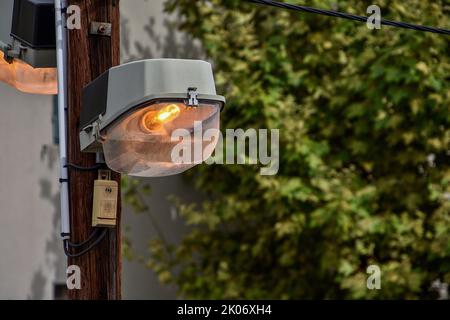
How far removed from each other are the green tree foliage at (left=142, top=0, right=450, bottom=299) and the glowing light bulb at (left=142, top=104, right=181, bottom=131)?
173 inches

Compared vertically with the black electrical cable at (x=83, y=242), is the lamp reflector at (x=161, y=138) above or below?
above

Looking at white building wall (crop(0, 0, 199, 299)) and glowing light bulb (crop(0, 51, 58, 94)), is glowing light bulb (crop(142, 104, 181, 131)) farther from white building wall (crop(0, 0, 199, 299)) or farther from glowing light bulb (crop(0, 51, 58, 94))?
white building wall (crop(0, 0, 199, 299))

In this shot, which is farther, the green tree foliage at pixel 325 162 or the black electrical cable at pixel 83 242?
the green tree foliage at pixel 325 162

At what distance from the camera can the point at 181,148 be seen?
4258 mm

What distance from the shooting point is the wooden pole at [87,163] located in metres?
4.58

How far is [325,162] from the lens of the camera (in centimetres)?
898

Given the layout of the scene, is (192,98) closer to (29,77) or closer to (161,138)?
(161,138)

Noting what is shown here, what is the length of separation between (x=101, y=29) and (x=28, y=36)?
0.32 meters

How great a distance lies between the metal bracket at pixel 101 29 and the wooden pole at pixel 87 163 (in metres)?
0.02

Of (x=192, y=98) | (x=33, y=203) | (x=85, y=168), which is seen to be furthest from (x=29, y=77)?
(x=33, y=203)

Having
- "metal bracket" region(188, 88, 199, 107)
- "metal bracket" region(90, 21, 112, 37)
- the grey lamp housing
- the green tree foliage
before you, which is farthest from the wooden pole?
the green tree foliage

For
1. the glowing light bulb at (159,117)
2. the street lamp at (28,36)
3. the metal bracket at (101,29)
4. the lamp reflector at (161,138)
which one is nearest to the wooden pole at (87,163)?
the metal bracket at (101,29)

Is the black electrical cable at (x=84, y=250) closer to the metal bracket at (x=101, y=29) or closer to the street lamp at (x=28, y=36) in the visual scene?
the street lamp at (x=28, y=36)
